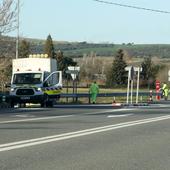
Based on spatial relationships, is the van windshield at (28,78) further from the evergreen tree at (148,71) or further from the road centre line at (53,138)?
the evergreen tree at (148,71)

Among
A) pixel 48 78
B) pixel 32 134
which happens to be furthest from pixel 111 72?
pixel 32 134

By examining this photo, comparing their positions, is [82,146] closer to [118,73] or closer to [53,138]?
[53,138]

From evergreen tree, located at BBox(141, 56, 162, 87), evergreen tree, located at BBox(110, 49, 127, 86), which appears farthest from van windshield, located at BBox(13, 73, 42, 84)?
evergreen tree, located at BBox(110, 49, 127, 86)

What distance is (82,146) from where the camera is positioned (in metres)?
13.4

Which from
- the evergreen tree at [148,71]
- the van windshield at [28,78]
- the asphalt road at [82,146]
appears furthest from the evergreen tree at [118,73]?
Result: the asphalt road at [82,146]

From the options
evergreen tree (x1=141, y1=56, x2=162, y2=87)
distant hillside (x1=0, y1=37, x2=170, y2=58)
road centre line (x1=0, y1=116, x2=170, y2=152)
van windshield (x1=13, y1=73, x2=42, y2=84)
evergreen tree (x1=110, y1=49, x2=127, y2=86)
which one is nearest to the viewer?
road centre line (x1=0, y1=116, x2=170, y2=152)

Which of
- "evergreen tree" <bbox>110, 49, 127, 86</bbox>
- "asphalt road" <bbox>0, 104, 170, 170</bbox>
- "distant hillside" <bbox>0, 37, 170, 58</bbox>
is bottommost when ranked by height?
"asphalt road" <bbox>0, 104, 170, 170</bbox>

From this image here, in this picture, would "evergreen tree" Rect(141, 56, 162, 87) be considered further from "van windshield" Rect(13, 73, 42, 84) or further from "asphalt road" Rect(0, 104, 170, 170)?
"asphalt road" Rect(0, 104, 170, 170)

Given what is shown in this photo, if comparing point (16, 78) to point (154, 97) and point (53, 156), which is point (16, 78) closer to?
point (53, 156)

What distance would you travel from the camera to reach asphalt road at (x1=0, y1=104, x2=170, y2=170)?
1065cm

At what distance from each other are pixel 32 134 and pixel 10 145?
269cm

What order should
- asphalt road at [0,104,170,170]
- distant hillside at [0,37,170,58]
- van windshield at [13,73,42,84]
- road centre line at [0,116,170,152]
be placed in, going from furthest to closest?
distant hillside at [0,37,170,58], van windshield at [13,73,42,84], road centre line at [0,116,170,152], asphalt road at [0,104,170,170]

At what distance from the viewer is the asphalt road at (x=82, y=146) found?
34.9 feet

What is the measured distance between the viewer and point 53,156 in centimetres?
1159
